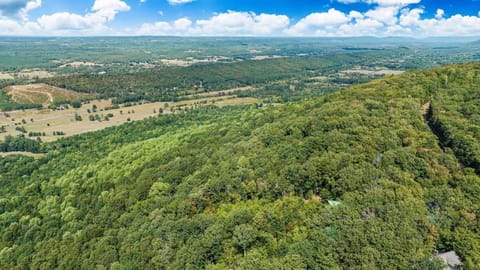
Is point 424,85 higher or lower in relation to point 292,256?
higher

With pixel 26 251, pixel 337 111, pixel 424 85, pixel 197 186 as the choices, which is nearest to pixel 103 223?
pixel 26 251

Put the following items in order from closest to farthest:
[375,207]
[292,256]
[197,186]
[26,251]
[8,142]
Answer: [292,256]
[375,207]
[197,186]
[26,251]
[8,142]

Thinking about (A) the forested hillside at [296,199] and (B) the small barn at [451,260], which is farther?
(A) the forested hillside at [296,199]

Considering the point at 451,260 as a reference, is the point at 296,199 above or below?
above

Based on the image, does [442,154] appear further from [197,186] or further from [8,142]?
[8,142]

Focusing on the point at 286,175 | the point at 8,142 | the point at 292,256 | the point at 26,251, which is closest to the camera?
the point at 292,256

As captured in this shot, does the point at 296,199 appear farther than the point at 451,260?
Yes

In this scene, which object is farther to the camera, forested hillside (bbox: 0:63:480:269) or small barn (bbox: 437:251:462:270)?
forested hillside (bbox: 0:63:480:269)

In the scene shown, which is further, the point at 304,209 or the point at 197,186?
the point at 197,186
